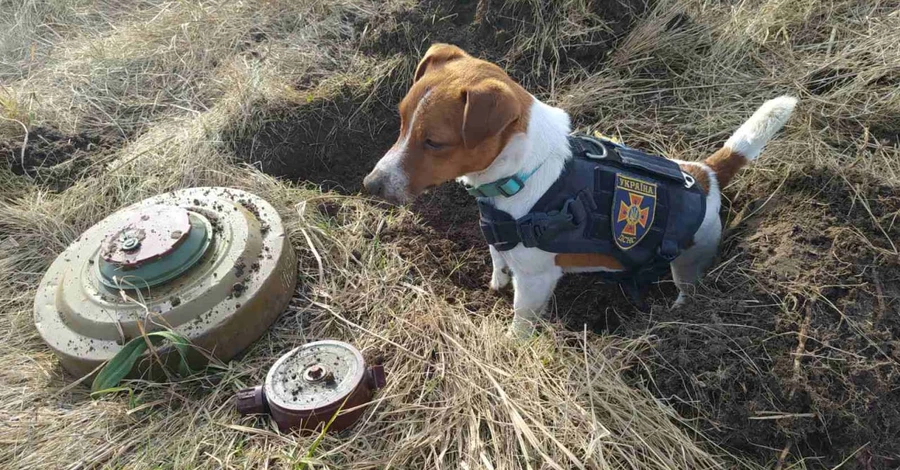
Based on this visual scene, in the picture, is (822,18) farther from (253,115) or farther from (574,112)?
(253,115)

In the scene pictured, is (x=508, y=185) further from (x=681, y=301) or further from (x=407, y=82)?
(x=407, y=82)

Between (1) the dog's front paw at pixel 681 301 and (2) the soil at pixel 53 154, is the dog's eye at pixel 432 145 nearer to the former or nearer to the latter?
(1) the dog's front paw at pixel 681 301

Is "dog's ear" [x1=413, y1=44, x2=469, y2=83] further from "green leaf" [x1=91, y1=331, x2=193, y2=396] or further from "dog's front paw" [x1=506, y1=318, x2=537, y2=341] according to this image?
"green leaf" [x1=91, y1=331, x2=193, y2=396]

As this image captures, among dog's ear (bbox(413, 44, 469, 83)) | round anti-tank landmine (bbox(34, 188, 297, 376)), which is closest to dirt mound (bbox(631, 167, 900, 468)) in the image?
dog's ear (bbox(413, 44, 469, 83))

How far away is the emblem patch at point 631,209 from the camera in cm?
258

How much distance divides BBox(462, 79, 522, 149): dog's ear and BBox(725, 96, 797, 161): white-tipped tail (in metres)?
1.34

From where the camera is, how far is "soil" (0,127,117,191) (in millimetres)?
4129

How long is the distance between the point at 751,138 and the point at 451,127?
5.29ft

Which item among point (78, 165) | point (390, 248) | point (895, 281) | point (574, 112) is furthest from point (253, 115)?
point (895, 281)

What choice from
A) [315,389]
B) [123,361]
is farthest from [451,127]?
[123,361]

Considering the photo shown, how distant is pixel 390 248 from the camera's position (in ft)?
11.1

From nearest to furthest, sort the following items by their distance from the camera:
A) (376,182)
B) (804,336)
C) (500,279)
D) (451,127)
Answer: (804,336)
(451,127)
(376,182)
(500,279)

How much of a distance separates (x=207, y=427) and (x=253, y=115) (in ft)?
8.25

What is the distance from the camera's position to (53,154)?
4242mm
